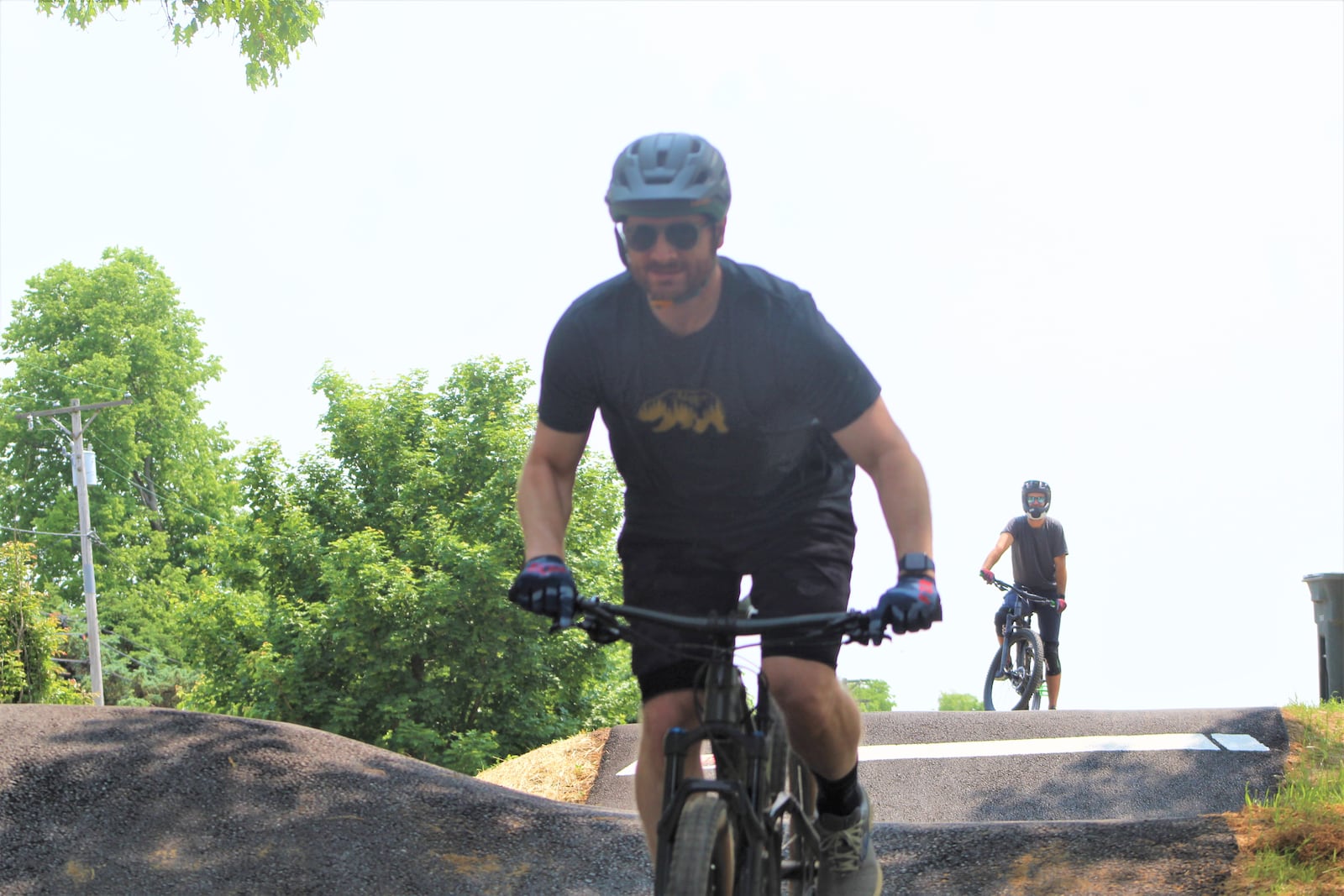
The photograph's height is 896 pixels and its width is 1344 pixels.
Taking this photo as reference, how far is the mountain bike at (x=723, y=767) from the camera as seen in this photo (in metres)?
2.79

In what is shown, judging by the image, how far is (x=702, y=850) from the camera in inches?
108

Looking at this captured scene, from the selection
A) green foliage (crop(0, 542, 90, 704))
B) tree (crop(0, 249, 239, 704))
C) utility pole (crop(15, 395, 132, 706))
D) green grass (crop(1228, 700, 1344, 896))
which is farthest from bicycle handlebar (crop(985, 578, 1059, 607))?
tree (crop(0, 249, 239, 704))

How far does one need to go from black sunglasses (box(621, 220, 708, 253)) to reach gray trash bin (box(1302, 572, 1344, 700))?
1091 cm

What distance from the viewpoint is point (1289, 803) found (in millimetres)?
5445

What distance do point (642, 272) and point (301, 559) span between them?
91.5 feet

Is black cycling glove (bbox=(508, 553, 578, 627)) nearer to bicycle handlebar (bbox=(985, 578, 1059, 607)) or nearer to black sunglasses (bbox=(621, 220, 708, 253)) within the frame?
black sunglasses (bbox=(621, 220, 708, 253))

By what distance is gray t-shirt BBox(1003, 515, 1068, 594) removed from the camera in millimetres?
12422

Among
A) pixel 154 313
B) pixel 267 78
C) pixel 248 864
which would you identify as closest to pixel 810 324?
Result: pixel 248 864

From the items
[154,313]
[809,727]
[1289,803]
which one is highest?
[154,313]

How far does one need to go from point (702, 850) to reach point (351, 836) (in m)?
3.76

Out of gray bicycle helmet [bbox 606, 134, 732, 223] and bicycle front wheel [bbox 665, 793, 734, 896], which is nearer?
bicycle front wheel [bbox 665, 793, 734, 896]

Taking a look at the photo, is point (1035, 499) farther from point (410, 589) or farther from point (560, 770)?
point (410, 589)

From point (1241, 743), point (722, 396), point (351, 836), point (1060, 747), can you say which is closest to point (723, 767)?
point (722, 396)

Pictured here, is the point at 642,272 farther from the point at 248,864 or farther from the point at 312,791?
the point at 312,791
